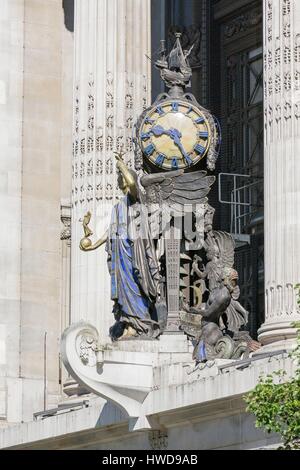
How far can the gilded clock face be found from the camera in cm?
3881

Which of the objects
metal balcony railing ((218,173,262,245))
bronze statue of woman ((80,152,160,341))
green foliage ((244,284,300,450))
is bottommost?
green foliage ((244,284,300,450))

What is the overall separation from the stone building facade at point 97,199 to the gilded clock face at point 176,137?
6.88 feet

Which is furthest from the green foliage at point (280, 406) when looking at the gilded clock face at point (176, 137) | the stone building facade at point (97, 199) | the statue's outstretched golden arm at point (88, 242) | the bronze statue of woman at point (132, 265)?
the statue's outstretched golden arm at point (88, 242)

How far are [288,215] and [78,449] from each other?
7708mm

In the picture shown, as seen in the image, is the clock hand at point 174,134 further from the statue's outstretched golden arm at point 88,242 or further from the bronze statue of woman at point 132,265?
the statue's outstretched golden arm at point 88,242

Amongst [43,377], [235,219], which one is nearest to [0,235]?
[43,377]

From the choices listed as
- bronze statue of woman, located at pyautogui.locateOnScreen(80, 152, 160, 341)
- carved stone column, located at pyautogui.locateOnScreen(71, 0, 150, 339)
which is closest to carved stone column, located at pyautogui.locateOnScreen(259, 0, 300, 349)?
bronze statue of woman, located at pyautogui.locateOnScreen(80, 152, 160, 341)

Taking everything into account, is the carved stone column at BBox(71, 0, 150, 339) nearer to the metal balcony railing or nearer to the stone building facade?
the stone building facade

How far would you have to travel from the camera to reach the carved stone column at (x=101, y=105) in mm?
41344

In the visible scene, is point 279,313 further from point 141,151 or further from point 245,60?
point 245,60

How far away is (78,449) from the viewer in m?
39.8

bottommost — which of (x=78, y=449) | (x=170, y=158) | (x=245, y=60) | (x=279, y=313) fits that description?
(x=78, y=449)

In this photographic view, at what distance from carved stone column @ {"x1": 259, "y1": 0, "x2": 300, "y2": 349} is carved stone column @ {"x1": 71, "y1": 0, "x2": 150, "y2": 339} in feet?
19.8
